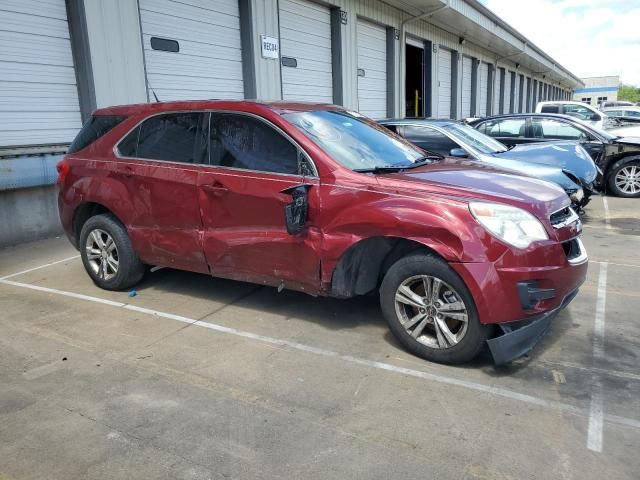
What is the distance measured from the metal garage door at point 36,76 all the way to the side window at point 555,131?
8.62 metres

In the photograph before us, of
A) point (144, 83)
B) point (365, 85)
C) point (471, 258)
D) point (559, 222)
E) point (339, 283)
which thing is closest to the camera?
point (471, 258)

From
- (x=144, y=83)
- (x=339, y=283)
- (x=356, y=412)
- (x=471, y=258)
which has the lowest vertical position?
(x=356, y=412)

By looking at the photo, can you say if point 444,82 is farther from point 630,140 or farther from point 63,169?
point 63,169

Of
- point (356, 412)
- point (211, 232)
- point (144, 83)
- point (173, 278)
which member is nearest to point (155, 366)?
point (211, 232)

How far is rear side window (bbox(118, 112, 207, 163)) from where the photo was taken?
15.3 ft

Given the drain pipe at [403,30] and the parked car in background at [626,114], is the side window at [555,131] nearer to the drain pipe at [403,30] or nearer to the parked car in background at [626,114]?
the drain pipe at [403,30]

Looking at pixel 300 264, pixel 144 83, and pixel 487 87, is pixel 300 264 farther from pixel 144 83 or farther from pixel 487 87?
pixel 487 87

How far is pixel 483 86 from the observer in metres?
28.2

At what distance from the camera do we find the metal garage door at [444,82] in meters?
21.6

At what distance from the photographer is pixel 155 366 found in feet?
12.5

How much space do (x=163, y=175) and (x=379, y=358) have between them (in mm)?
2490

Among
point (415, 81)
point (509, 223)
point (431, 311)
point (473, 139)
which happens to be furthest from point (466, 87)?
point (431, 311)

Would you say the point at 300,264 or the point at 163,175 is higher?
the point at 163,175

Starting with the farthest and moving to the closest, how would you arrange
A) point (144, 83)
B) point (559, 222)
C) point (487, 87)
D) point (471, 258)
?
point (487, 87) < point (144, 83) < point (559, 222) < point (471, 258)
